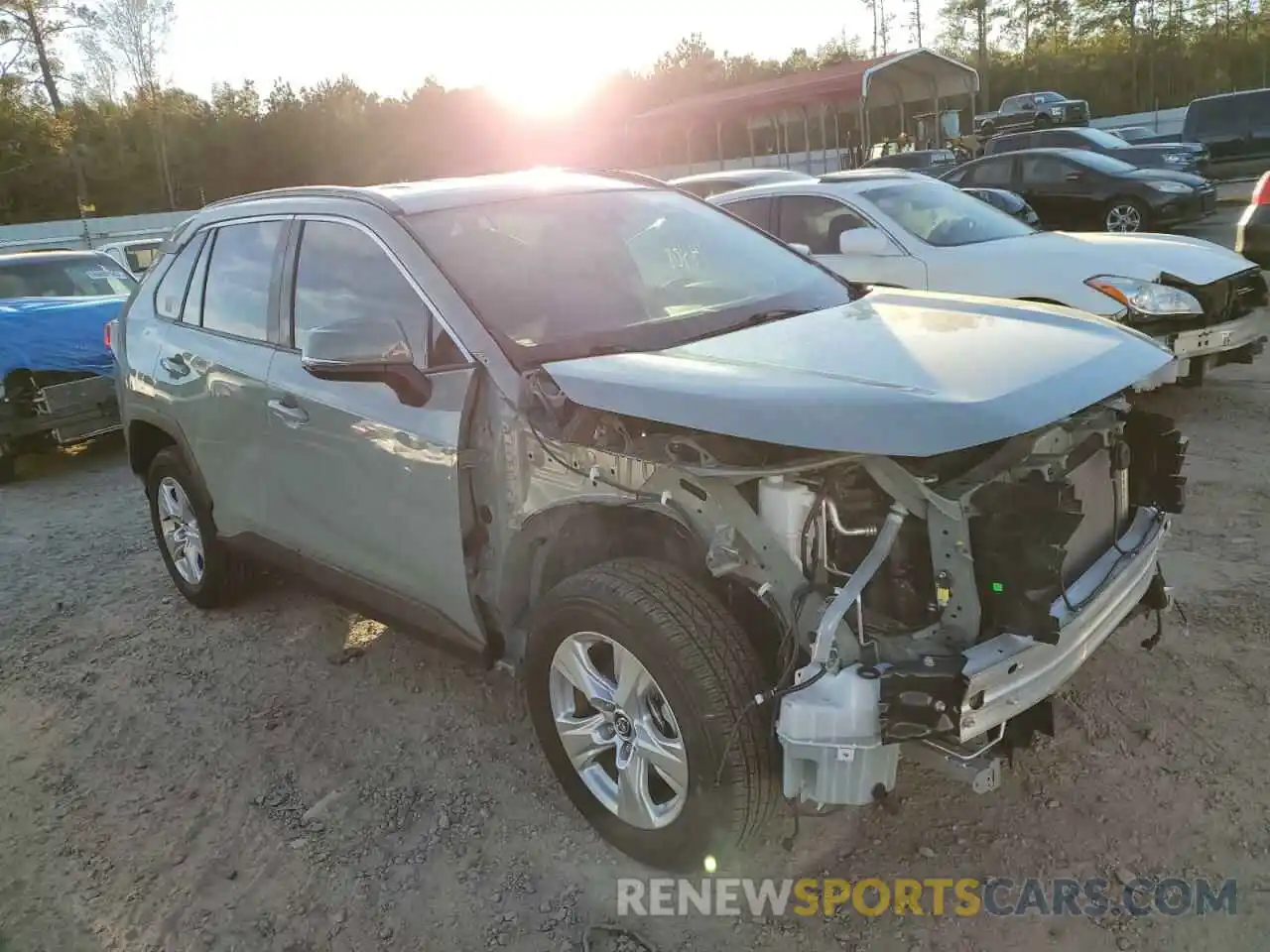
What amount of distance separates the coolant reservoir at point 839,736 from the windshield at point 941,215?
5477 millimetres

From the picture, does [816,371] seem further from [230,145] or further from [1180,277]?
[230,145]

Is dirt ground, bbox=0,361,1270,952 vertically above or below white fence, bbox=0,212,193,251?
below

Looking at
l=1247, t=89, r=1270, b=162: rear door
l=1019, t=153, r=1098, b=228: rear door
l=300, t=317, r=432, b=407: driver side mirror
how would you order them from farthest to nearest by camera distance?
l=1247, t=89, r=1270, b=162: rear door → l=1019, t=153, r=1098, b=228: rear door → l=300, t=317, r=432, b=407: driver side mirror

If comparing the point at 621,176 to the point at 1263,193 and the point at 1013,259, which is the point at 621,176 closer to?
the point at 1013,259

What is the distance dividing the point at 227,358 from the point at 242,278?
1.15 feet

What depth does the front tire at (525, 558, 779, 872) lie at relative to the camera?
2.51 meters

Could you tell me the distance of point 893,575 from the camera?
252 cm

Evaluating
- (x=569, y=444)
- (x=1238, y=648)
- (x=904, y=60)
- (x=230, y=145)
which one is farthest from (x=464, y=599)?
(x=230, y=145)

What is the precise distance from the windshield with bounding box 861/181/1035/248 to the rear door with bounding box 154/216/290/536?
15.7ft

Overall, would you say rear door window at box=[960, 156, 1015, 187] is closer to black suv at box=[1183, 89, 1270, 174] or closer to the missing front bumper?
black suv at box=[1183, 89, 1270, 174]

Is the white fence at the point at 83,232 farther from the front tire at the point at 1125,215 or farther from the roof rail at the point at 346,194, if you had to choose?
the front tire at the point at 1125,215

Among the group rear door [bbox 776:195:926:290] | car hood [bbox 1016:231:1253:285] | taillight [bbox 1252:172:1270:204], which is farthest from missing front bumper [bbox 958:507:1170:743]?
taillight [bbox 1252:172:1270:204]

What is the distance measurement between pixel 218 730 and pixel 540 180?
252 centimetres

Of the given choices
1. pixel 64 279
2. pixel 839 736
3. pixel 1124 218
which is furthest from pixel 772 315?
pixel 1124 218
